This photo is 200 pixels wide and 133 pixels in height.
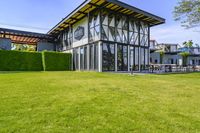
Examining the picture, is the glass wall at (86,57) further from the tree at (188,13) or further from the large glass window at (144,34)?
the tree at (188,13)

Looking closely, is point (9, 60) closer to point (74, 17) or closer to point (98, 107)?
point (74, 17)

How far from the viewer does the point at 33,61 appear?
19.8 m

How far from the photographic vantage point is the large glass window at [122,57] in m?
18.0

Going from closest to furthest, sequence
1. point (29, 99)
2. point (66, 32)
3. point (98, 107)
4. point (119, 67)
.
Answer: point (98, 107), point (29, 99), point (119, 67), point (66, 32)

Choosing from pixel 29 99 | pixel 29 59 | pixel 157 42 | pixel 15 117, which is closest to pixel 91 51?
pixel 29 59

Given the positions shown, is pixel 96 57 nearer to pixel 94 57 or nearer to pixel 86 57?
pixel 94 57

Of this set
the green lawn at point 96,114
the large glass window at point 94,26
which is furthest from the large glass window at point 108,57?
the green lawn at point 96,114

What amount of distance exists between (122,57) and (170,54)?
2149 cm

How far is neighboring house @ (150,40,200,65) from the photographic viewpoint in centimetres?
3326

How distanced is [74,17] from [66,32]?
4.52 metres

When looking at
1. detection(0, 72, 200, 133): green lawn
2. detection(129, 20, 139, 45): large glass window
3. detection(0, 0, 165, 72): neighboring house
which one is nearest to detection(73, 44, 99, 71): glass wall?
detection(0, 0, 165, 72): neighboring house

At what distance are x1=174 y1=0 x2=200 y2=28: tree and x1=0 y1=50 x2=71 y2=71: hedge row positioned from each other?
1223 cm

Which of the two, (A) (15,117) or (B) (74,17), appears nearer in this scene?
(A) (15,117)

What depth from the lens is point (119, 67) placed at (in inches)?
712
